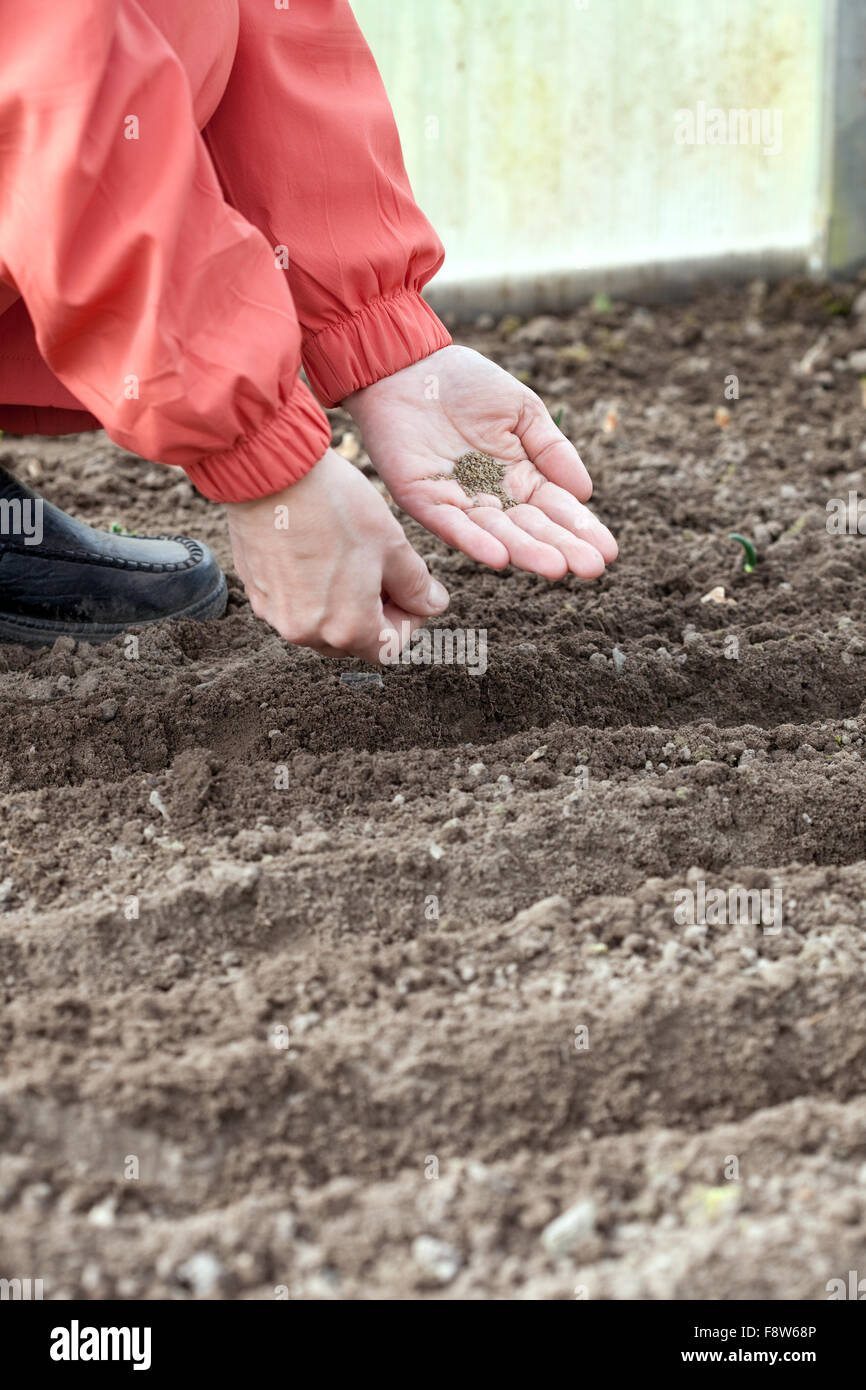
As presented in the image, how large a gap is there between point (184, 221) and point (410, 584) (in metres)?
0.53

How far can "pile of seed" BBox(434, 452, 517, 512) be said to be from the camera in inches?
74.6

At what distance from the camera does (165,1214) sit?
1.13 meters

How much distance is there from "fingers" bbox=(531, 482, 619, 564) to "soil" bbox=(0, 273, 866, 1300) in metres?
0.24

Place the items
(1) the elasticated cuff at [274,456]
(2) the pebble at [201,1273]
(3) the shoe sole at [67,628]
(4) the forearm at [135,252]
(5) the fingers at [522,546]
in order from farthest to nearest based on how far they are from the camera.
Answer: (3) the shoe sole at [67,628]
(5) the fingers at [522,546]
(1) the elasticated cuff at [274,456]
(4) the forearm at [135,252]
(2) the pebble at [201,1273]

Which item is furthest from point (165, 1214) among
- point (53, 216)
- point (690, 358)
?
point (690, 358)

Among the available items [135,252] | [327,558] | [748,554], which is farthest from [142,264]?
[748,554]

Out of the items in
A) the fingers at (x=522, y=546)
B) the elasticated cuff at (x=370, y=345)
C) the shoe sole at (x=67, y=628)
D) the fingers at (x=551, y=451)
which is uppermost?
the elasticated cuff at (x=370, y=345)

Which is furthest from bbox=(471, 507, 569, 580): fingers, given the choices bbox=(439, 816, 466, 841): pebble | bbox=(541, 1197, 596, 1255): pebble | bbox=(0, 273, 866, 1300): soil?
bbox=(541, 1197, 596, 1255): pebble

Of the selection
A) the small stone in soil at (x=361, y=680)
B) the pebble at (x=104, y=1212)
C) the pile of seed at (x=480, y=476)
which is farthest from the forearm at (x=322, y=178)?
the pebble at (x=104, y=1212)

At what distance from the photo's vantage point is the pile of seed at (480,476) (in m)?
1.89

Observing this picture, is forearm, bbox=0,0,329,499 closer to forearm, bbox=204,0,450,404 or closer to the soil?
forearm, bbox=204,0,450,404

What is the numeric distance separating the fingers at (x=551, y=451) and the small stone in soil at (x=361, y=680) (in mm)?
418

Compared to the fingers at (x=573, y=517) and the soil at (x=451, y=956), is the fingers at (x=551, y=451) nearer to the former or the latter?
the fingers at (x=573, y=517)
